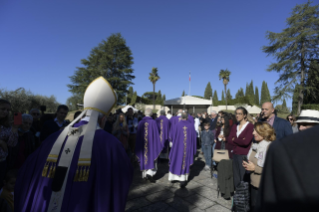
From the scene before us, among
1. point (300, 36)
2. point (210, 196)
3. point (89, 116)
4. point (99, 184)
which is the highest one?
point (300, 36)

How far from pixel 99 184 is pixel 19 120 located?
191 cm

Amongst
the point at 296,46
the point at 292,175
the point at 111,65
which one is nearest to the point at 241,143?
the point at 292,175

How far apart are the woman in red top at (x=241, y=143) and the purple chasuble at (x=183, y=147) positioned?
1.57 m

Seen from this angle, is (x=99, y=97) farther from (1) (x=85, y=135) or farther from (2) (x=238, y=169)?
(2) (x=238, y=169)

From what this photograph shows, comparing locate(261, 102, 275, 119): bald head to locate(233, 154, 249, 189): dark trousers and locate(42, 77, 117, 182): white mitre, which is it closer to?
locate(233, 154, 249, 189): dark trousers

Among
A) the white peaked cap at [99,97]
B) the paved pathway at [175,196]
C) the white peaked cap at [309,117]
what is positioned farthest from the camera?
the paved pathway at [175,196]

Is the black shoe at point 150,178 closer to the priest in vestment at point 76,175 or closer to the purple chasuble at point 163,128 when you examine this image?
the purple chasuble at point 163,128

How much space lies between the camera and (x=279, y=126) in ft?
11.1

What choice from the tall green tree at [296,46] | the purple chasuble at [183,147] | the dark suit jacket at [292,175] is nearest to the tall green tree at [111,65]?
the tall green tree at [296,46]

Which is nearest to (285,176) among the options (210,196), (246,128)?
(246,128)

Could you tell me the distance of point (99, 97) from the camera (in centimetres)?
171

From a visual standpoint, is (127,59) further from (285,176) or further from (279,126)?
(285,176)

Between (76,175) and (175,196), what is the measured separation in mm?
3244

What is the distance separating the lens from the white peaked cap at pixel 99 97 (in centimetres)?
171
